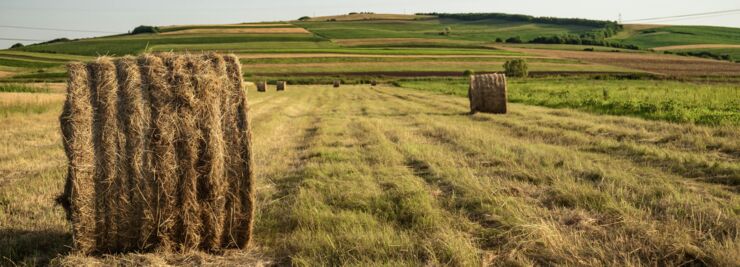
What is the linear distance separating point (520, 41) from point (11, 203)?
11030cm

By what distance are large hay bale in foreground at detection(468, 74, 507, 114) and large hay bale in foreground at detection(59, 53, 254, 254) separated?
13.6 meters

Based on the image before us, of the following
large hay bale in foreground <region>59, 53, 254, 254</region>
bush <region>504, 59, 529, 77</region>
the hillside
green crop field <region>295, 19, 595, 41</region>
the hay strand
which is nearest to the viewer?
the hay strand

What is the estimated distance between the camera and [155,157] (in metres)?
4.72

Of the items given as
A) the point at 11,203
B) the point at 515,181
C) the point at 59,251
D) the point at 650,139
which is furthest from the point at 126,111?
the point at 650,139

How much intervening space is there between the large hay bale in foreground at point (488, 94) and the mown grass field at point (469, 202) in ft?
20.1

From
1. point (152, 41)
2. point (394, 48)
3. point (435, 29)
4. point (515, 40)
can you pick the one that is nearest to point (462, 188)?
point (394, 48)

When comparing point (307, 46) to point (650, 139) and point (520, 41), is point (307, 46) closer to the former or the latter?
point (520, 41)

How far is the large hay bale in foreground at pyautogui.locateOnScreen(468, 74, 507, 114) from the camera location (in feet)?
57.7

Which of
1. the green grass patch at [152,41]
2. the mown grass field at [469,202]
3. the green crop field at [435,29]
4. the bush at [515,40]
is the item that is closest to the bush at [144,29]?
the green grass patch at [152,41]

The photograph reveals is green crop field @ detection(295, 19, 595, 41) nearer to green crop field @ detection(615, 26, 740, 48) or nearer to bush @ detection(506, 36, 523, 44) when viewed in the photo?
bush @ detection(506, 36, 523, 44)

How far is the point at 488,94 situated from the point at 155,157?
14301 mm

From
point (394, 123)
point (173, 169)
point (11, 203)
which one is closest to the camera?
point (173, 169)

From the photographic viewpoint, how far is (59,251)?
4.73 metres

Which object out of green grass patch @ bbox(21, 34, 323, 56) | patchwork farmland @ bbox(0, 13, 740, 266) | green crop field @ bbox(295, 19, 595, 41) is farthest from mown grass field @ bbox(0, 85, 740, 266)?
green crop field @ bbox(295, 19, 595, 41)
